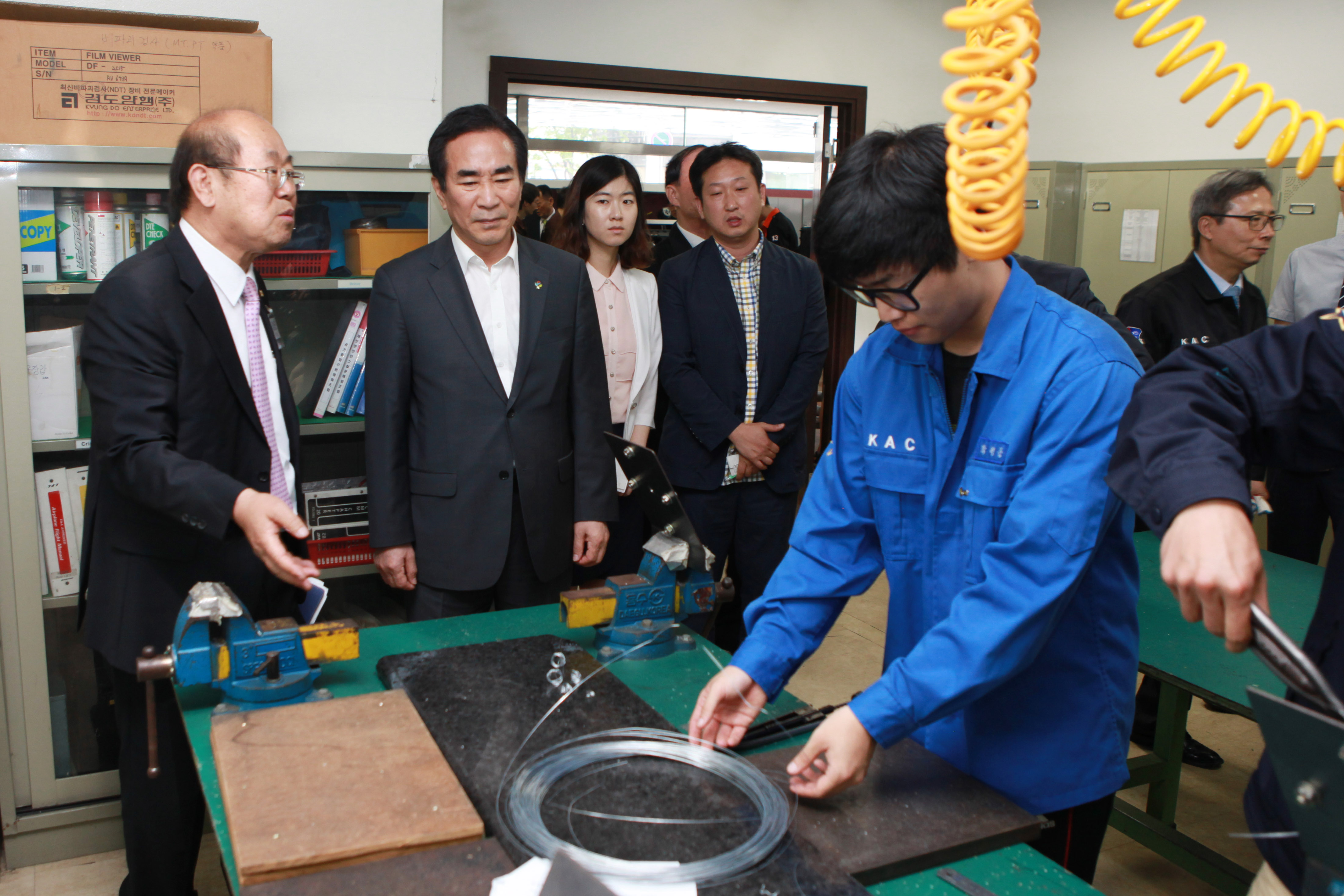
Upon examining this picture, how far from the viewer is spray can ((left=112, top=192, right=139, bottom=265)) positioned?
241 centimetres

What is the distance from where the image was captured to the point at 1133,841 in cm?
257

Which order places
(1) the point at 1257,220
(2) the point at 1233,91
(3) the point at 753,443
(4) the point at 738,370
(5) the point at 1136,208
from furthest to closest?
(5) the point at 1136,208
(1) the point at 1257,220
(4) the point at 738,370
(3) the point at 753,443
(2) the point at 1233,91

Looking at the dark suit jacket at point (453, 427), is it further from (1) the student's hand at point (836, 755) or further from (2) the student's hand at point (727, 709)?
(1) the student's hand at point (836, 755)

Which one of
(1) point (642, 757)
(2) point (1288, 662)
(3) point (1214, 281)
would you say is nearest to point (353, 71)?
(1) point (642, 757)

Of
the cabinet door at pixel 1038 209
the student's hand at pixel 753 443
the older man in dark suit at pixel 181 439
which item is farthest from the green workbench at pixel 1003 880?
the cabinet door at pixel 1038 209

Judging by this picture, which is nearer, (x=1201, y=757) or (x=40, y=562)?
(x=40, y=562)

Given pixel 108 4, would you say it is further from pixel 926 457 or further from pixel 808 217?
pixel 808 217

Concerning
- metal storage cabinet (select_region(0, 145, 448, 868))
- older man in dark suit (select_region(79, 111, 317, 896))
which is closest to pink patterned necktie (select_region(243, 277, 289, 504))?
older man in dark suit (select_region(79, 111, 317, 896))

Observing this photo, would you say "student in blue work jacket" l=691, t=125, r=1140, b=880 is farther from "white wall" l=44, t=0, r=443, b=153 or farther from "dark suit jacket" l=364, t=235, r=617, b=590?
"white wall" l=44, t=0, r=443, b=153

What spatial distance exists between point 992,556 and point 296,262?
2.11m

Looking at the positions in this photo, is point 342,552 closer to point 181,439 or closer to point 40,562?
point 40,562

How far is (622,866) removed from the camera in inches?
37.9

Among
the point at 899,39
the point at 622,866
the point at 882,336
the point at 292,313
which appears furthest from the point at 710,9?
the point at 622,866

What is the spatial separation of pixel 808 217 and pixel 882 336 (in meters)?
4.23
